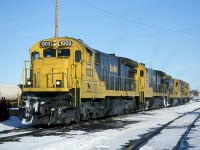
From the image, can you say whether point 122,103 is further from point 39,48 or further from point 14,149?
point 14,149

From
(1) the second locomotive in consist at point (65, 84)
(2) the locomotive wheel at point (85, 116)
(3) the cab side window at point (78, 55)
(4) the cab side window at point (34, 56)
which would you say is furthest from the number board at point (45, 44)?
(2) the locomotive wheel at point (85, 116)

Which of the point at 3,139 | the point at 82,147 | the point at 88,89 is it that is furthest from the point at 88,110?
the point at 82,147

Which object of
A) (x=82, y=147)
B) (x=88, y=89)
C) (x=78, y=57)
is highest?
(x=78, y=57)

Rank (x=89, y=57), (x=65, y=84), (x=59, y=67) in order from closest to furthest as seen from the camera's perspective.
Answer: (x=65, y=84), (x=59, y=67), (x=89, y=57)

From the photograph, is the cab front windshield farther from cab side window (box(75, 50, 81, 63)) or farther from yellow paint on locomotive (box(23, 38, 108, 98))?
cab side window (box(75, 50, 81, 63))

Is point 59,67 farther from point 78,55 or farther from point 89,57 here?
point 89,57

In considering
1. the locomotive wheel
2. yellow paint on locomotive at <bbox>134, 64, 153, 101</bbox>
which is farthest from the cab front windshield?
yellow paint on locomotive at <bbox>134, 64, 153, 101</bbox>

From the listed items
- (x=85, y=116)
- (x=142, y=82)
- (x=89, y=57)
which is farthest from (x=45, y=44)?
(x=142, y=82)

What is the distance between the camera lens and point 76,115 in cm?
1376

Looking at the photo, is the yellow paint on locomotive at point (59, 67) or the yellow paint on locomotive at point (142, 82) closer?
the yellow paint on locomotive at point (59, 67)

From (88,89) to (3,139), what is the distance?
5.73m

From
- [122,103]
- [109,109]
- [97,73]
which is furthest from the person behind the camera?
[122,103]

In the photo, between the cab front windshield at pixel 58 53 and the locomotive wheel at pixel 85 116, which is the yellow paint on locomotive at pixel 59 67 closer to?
the cab front windshield at pixel 58 53

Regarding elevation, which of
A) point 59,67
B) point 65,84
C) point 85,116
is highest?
point 59,67
